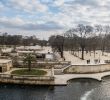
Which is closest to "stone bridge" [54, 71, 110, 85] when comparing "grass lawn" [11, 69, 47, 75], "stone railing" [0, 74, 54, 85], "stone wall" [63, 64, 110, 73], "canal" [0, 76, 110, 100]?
"canal" [0, 76, 110, 100]

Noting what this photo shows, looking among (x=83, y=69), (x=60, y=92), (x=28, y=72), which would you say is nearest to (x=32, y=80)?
(x=28, y=72)

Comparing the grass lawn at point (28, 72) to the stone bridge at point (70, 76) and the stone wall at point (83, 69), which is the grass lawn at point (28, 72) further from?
the stone wall at point (83, 69)

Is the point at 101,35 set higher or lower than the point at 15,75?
Answer: higher

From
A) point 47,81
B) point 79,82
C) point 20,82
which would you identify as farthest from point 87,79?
point 20,82

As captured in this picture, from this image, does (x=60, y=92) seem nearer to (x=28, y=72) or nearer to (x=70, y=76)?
(x=70, y=76)

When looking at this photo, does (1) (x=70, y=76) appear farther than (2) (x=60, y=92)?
Yes

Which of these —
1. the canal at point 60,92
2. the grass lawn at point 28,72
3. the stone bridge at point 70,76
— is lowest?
the canal at point 60,92

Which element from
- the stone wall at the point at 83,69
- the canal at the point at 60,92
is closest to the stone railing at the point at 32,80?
the canal at the point at 60,92

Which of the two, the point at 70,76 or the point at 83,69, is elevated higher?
the point at 83,69

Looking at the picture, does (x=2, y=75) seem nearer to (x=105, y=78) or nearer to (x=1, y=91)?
(x=1, y=91)
